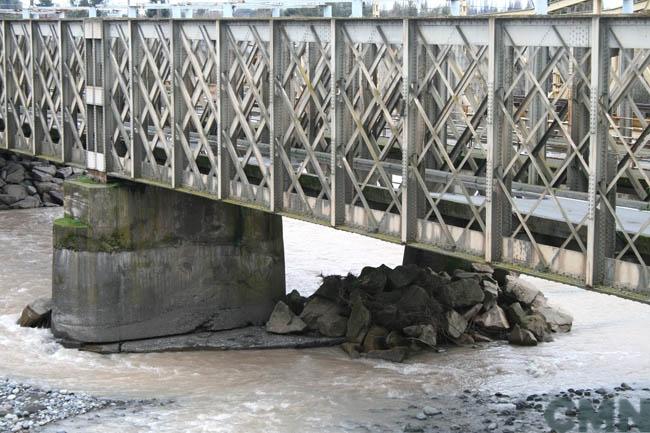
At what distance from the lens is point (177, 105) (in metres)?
28.1

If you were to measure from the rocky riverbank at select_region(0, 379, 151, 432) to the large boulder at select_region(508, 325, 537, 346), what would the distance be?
8541mm

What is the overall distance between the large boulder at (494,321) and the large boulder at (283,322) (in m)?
4.07

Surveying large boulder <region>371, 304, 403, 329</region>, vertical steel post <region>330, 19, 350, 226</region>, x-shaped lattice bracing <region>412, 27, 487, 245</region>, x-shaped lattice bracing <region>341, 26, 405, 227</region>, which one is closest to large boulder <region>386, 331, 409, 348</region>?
large boulder <region>371, 304, 403, 329</region>

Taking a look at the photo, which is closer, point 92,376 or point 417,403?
point 417,403

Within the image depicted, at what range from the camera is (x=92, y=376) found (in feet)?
89.9

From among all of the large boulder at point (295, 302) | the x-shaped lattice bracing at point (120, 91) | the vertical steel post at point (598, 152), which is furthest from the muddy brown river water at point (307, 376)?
the vertical steel post at point (598, 152)

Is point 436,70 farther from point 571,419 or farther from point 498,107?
point 571,419

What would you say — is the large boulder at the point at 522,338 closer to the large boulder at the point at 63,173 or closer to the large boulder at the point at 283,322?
the large boulder at the point at 283,322

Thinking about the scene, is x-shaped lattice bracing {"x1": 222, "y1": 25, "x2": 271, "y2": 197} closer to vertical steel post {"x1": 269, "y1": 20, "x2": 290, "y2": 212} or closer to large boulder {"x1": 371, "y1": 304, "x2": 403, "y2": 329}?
vertical steel post {"x1": 269, "y1": 20, "x2": 290, "y2": 212}

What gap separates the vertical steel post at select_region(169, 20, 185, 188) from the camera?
2797 cm

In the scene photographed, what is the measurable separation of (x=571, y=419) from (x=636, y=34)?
8.78 metres

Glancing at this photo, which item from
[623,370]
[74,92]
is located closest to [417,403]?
[623,370]

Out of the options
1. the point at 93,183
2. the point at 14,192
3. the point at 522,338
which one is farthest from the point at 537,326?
the point at 14,192

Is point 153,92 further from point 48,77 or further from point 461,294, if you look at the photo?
point 48,77
